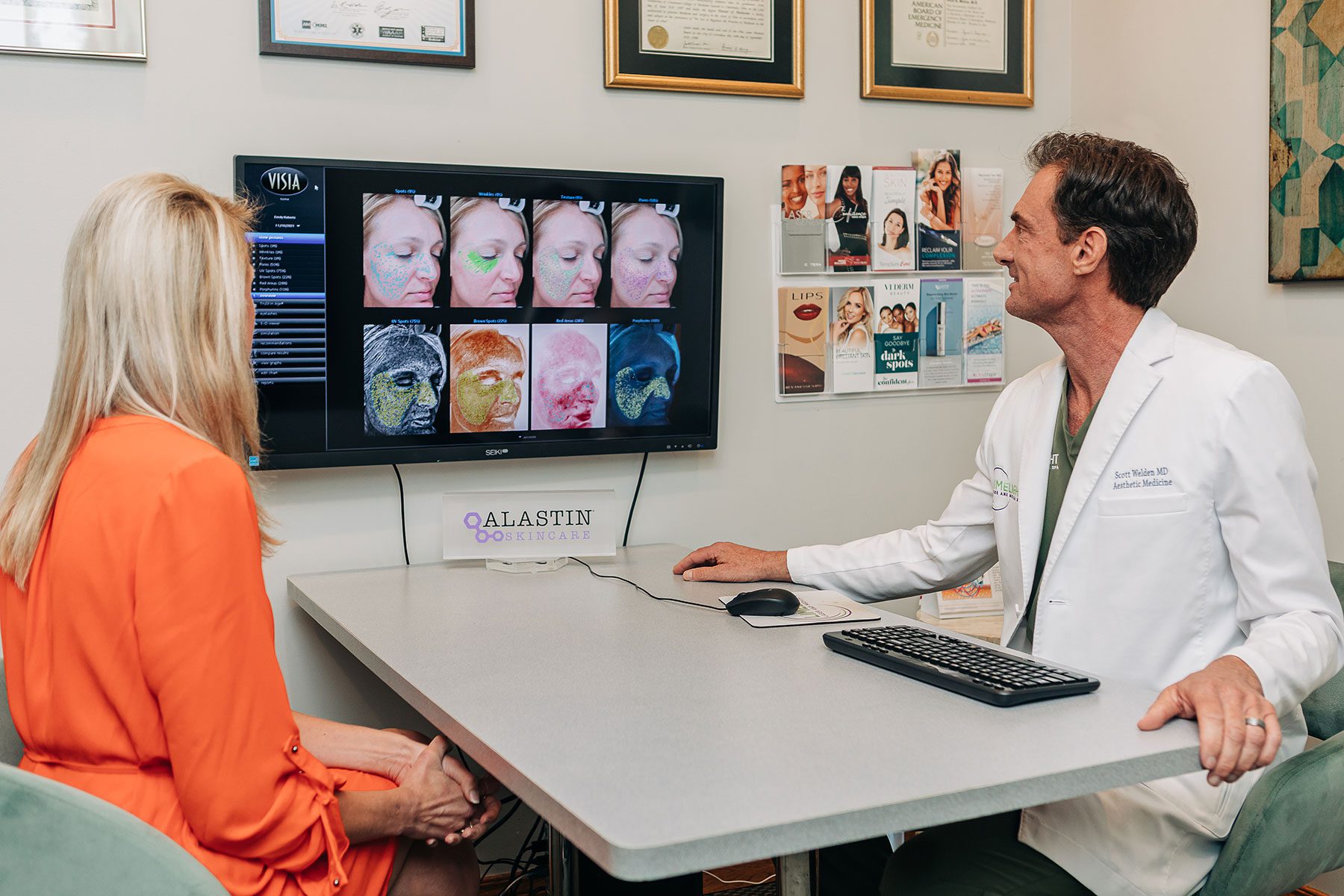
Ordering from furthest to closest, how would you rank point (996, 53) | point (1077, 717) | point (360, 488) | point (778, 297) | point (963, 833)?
point (996, 53)
point (778, 297)
point (360, 488)
point (963, 833)
point (1077, 717)

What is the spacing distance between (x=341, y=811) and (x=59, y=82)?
1486mm

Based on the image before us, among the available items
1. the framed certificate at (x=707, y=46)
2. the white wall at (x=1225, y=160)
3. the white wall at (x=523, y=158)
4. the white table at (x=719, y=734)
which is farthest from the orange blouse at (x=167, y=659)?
the white wall at (x=1225, y=160)

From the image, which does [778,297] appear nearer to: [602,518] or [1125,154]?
[602,518]

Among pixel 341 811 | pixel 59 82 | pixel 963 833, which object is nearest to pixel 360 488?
pixel 59 82

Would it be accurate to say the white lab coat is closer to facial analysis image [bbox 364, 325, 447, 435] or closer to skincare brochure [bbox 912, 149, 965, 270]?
skincare brochure [bbox 912, 149, 965, 270]

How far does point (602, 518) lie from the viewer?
2383 mm

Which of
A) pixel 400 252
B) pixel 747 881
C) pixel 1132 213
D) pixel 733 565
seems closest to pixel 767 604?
pixel 733 565

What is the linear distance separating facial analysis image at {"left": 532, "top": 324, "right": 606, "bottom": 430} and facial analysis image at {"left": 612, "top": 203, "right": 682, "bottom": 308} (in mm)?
98

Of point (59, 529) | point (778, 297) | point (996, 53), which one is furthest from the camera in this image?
point (996, 53)

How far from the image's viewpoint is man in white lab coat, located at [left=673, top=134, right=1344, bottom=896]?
148cm

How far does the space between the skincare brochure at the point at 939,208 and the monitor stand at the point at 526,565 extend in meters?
1.15

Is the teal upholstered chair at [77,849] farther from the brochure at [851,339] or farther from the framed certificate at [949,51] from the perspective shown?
the framed certificate at [949,51]

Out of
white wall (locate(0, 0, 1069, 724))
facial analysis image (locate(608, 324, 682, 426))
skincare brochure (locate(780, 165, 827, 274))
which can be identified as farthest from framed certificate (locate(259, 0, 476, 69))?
skincare brochure (locate(780, 165, 827, 274))

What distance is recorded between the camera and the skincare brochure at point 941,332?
9.26 feet
